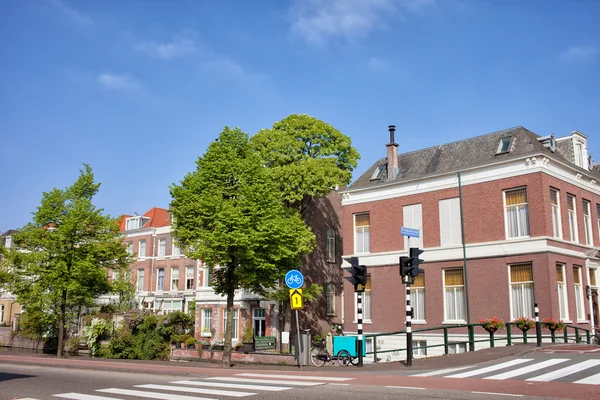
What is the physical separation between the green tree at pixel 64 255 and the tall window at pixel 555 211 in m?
23.2

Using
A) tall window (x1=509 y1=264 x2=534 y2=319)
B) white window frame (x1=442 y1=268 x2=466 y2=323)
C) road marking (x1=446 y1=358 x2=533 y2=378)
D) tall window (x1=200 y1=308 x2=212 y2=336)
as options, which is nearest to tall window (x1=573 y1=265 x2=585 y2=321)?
tall window (x1=509 y1=264 x2=534 y2=319)

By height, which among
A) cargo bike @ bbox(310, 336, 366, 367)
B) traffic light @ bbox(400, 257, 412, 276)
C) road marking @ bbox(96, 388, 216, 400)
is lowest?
road marking @ bbox(96, 388, 216, 400)

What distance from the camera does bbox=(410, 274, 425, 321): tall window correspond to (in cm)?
2930

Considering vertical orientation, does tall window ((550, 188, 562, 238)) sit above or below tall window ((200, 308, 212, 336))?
above

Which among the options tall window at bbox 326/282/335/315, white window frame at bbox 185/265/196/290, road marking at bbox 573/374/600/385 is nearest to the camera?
road marking at bbox 573/374/600/385

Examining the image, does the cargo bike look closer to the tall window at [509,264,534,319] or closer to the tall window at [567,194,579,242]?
the tall window at [509,264,534,319]

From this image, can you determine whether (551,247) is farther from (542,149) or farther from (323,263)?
(323,263)

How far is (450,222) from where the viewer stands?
28734 mm

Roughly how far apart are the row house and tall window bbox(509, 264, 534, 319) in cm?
5

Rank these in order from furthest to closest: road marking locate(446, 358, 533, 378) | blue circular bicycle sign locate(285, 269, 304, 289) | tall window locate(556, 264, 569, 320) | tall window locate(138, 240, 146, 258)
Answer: tall window locate(138, 240, 146, 258), tall window locate(556, 264, 569, 320), blue circular bicycle sign locate(285, 269, 304, 289), road marking locate(446, 358, 533, 378)

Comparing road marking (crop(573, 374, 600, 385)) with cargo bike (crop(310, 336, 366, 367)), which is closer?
road marking (crop(573, 374, 600, 385))

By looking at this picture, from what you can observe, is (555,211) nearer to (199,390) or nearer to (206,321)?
(199,390)

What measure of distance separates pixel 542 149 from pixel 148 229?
3567 cm

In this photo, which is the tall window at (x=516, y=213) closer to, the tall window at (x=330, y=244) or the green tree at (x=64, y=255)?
the tall window at (x=330, y=244)
